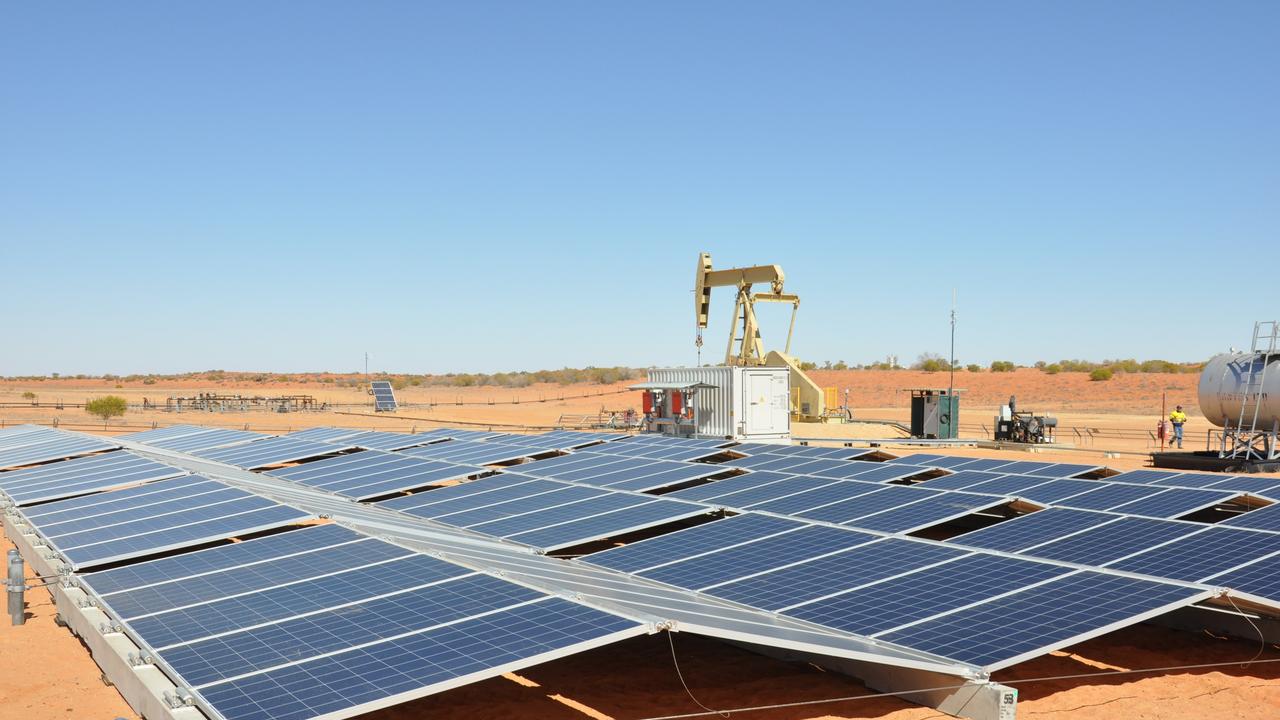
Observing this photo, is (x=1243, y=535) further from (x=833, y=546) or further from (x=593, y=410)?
(x=593, y=410)

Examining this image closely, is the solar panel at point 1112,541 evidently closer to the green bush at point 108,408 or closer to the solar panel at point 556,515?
the solar panel at point 556,515

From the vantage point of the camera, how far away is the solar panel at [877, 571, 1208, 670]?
10.1 m

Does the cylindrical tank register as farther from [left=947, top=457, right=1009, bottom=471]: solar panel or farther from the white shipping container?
[left=947, top=457, right=1009, bottom=471]: solar panel

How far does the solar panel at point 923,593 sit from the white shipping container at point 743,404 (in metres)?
20.1

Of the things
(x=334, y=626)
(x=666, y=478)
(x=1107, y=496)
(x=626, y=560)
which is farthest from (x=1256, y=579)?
(x=666, y=478)

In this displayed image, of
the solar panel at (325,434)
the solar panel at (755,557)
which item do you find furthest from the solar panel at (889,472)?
the solar panel at (325,434)

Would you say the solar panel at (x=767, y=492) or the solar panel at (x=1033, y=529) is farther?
the solar panel at (x=767, y=492)

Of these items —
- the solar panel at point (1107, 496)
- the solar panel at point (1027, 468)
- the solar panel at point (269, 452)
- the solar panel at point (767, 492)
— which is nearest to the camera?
the solar panel at point (1107, 496)

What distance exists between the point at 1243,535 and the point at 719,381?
2074 cm

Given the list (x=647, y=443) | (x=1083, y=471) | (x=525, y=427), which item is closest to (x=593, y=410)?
(x=525, y=427)

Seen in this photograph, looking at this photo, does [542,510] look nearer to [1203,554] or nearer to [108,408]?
[1203,554]

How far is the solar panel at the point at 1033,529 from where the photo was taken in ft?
46.9

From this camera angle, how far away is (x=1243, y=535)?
13828 millimetres

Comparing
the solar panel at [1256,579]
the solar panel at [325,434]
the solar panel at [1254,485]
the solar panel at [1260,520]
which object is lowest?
the solar panel at [1256,579]
